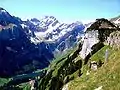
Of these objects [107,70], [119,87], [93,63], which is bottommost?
[119,87]

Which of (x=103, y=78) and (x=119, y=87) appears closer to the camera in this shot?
(x=119, y=87)

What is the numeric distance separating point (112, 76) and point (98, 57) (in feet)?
336

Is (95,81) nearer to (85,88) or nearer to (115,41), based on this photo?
(85,88)

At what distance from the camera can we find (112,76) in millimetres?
91812

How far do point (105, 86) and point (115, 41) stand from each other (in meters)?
89.0

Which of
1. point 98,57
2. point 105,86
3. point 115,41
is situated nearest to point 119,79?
point 105,86

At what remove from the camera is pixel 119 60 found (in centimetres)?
10225

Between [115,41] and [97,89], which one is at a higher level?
[115,41]

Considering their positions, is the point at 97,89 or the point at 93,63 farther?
the point at 93,63

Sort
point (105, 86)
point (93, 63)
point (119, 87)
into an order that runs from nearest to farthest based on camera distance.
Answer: point (119, 87) < point (105, 86) < point (93, 63)

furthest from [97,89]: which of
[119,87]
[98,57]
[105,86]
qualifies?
[98,57]

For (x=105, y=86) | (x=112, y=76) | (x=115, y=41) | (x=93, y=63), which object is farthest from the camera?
(x=93, y=63)

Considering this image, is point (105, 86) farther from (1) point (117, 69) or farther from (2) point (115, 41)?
(2) point (115, 41)

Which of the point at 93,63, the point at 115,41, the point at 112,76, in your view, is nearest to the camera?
the point at 112,76
